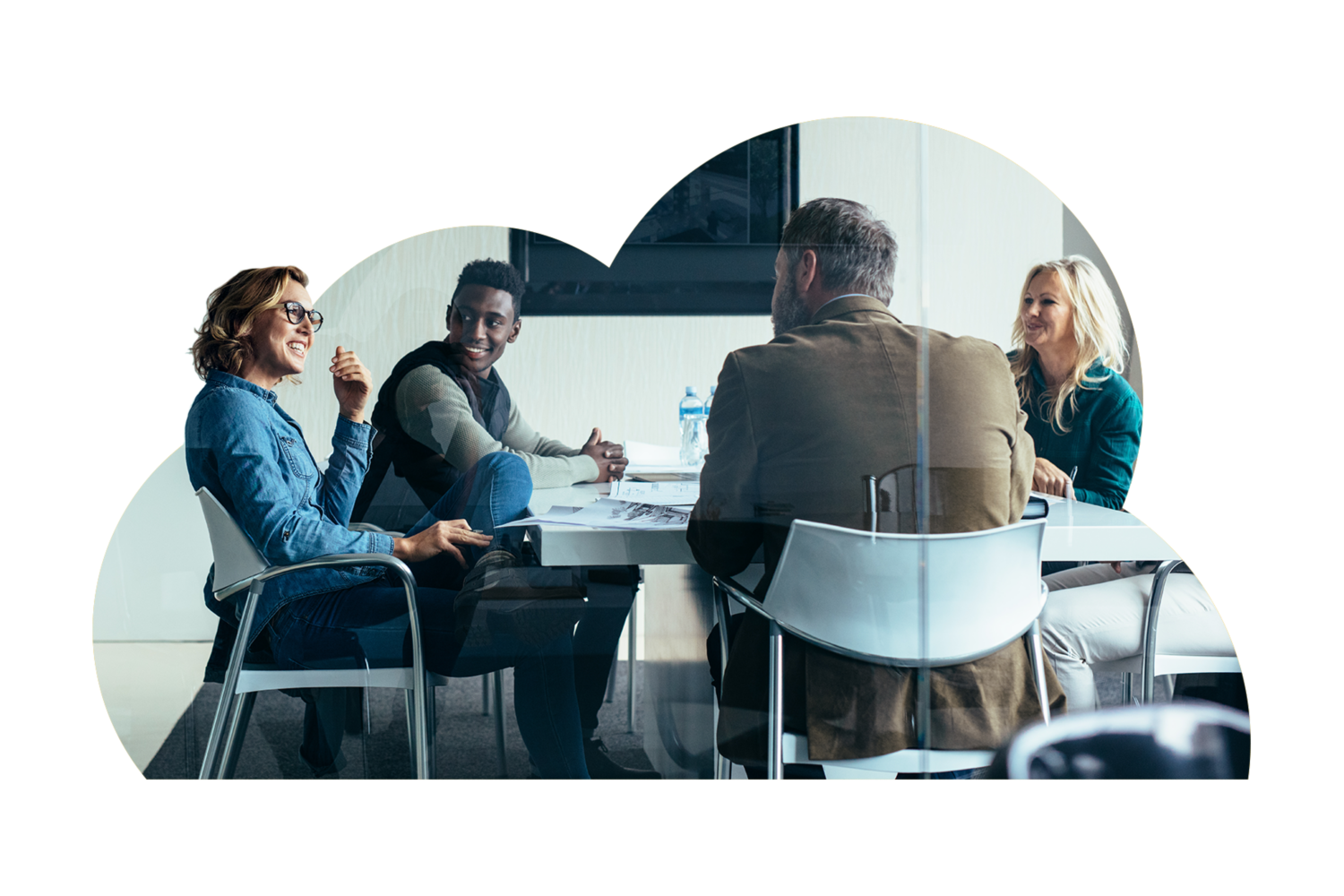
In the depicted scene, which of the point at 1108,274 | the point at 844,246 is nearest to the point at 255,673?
the point at 844,246

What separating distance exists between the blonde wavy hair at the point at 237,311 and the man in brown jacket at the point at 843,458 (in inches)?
43.2

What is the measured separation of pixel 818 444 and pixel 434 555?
3.07 feet

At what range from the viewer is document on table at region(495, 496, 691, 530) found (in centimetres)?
229

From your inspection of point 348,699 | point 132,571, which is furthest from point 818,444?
point 132,571

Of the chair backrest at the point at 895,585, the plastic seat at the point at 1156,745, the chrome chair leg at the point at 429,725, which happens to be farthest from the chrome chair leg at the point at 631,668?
the plastic seat at the point at 1156,745

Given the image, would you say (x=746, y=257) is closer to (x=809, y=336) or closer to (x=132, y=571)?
(x=809, y=336)

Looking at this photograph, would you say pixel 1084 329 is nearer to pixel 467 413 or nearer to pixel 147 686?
pixel 467 413

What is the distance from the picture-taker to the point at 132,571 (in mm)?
2432

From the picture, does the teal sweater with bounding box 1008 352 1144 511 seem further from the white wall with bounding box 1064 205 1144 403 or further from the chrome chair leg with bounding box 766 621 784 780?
the chrome chair leg with bounding box 766 621 784 780

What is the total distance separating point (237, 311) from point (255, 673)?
2.88ft

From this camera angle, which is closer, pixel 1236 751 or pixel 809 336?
pixel 809 336

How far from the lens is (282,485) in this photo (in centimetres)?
232

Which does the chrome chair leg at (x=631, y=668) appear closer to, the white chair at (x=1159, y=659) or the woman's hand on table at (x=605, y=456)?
the woman's hand on table at (x=605, y=456)

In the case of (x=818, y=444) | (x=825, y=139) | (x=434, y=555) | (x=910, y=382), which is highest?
(x=825, y=139)
